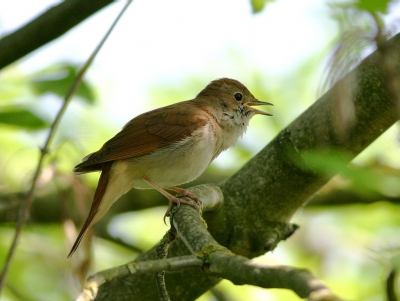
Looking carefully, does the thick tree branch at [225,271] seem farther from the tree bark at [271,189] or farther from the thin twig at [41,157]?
the tree bark at [271,189]

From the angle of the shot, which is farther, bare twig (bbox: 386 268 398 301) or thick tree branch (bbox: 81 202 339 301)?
bare twig (bbox: 386 268 398 301)

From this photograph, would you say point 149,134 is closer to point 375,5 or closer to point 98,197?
point 98,197

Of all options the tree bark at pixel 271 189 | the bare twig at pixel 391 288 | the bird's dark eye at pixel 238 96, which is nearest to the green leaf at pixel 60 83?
the tree bark at pixel 271 189

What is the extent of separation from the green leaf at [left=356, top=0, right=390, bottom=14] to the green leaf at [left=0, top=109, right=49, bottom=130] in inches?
119

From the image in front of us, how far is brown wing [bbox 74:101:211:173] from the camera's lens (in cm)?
503

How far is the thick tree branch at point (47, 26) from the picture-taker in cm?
443

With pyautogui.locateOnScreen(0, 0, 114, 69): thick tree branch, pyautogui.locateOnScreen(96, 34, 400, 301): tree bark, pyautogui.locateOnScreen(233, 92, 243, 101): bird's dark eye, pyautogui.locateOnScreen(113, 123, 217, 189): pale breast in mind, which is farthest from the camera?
pyautogui.locateOnScreen(233, 92, 243, 101): bird's dark eye

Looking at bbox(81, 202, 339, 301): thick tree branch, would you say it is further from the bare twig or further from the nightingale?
the nightingale

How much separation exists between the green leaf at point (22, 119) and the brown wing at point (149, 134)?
0.62 metres

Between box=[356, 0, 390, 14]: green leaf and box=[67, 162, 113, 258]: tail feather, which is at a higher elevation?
box=[356, 0, 390, 14]: green leaf

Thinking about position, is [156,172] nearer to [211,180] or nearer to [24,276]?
[211,180]

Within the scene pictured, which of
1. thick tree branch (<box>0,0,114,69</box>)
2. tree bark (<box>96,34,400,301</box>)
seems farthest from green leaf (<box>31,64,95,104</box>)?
tree bark (<box>96,34,400,301</box>)

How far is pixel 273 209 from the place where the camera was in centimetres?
451

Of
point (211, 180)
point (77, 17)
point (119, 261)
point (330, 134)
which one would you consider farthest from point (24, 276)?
point (330, 134)
